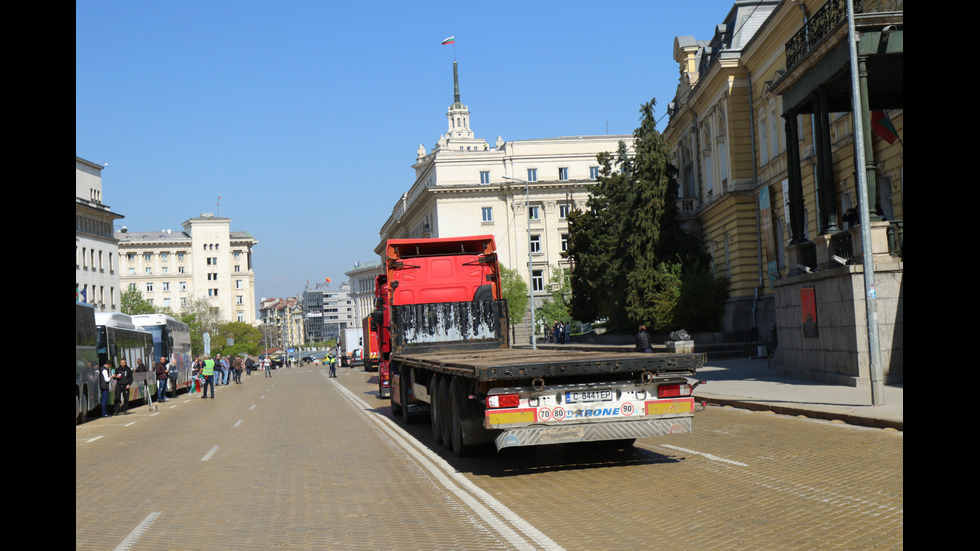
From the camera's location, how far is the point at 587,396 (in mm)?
10766

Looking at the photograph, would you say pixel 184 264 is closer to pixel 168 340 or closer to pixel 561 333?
pixel 561 333

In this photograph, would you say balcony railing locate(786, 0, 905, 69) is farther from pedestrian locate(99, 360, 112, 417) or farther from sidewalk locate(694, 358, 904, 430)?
pedestrian locate(99, 360, 112, 417)

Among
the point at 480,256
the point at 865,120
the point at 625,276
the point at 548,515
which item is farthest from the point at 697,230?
the point at 548,515

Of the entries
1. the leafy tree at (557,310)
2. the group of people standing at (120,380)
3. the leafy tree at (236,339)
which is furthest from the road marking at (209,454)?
the leafy tree at (236,339)

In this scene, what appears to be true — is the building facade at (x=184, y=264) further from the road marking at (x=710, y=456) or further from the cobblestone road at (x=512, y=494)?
the road marking at (x=710, y=456)

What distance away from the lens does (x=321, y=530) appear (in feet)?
26.9

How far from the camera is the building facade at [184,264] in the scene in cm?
17125

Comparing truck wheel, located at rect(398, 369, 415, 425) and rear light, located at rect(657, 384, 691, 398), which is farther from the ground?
rear light, located at rect(657, 384, 691, 398)

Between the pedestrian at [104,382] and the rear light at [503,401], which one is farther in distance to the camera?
the pedestrian at [104,382]

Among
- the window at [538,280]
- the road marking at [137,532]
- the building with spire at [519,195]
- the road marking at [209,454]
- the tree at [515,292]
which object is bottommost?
the road marking at [209,454]

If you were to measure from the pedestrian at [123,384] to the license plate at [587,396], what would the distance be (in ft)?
74.7

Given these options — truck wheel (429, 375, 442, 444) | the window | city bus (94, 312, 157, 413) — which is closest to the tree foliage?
city bus (94, 312, 157, 413)

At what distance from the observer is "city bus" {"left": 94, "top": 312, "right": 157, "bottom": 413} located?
30703 millimetres

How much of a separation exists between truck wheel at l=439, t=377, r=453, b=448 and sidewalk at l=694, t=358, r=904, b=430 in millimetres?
6292
